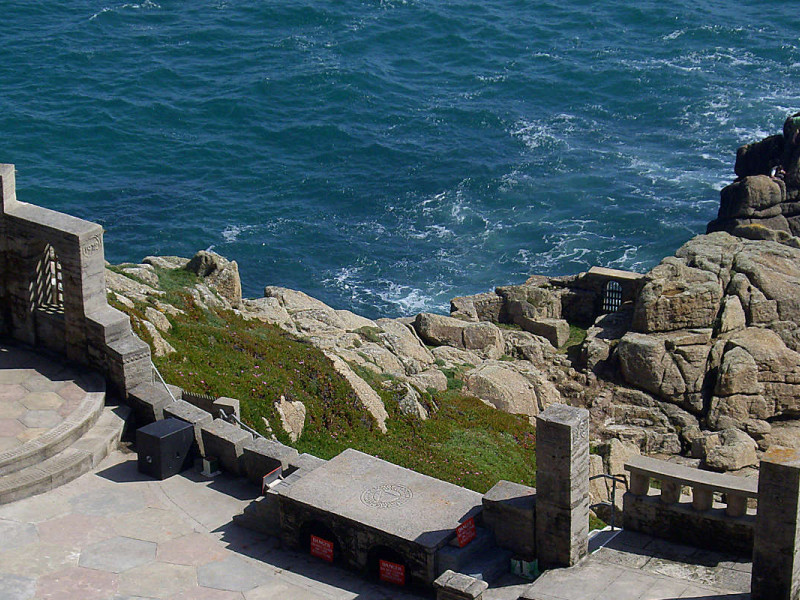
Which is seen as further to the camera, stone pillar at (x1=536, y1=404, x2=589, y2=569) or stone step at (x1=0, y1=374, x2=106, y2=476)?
stone step at (x1=0, y1=374, x2=106, y2=476)

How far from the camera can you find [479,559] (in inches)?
810

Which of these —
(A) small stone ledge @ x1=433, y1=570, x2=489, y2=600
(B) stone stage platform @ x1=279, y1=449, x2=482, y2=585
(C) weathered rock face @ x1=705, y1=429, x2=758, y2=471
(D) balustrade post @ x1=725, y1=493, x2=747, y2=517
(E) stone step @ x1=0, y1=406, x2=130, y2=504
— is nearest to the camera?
(A) small stone ledge @ x1=433, y1=570, x2=489, y2=600

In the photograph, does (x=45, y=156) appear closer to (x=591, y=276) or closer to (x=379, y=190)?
(x=379, y=190)

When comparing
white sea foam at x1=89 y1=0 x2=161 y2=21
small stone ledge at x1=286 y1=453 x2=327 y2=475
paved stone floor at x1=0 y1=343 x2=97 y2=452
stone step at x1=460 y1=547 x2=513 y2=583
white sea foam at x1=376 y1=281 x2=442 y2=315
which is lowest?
white sea foam at x1=376 y1=281 x2=442 y2=315

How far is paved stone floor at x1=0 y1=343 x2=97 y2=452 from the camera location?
934 inches

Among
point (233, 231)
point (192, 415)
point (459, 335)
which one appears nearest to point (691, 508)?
point (192, 415)

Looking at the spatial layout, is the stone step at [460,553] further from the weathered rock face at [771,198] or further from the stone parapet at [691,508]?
the weathered rock face at [771,198]

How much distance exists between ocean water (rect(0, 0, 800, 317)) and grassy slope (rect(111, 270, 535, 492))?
106 feet

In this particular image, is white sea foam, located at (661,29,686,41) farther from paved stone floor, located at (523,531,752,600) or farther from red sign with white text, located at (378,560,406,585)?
red sign with white text, located at (378,560,406,585)

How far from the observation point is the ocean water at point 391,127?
7444cm

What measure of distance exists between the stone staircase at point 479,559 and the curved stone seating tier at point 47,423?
8.40 m

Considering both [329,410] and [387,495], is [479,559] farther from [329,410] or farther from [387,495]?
[329,410]

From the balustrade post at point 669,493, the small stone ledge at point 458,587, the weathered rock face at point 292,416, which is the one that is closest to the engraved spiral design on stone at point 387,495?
the small stone ledge at point 458,587

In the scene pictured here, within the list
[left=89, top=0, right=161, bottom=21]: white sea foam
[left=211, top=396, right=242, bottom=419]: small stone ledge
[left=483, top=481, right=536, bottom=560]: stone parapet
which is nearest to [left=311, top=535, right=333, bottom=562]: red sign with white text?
[left=483, top=481, right=536, bottom=560]: stone parapet
